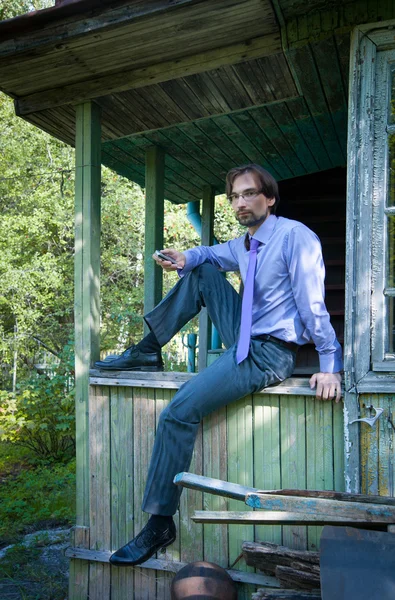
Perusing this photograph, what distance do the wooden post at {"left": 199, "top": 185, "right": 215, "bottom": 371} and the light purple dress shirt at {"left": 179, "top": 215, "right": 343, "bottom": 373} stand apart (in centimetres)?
291

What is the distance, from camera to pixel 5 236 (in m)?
13.5

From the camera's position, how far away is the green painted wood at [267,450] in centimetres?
309

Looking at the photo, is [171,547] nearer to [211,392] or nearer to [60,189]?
[211,392]

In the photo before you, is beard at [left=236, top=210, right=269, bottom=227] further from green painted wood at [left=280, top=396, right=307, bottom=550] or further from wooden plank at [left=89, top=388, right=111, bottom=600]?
wooden plank at [left=89, top=388, right=111, bottom=600]

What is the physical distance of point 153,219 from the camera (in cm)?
491

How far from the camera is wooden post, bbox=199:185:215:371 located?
611 cm

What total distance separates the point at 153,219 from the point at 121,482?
2.30m

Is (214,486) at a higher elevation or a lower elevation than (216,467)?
higher

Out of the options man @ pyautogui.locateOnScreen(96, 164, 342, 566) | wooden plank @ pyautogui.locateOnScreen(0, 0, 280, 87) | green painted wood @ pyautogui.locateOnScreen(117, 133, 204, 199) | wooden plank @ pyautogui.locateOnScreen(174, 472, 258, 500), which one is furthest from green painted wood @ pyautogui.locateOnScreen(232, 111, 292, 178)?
wooden plank @ pyautogui.locateOnScreen(174, 472, 258, 500)

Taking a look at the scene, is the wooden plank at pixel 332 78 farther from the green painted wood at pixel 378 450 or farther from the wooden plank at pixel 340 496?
the wooden plank at pixel 340 496

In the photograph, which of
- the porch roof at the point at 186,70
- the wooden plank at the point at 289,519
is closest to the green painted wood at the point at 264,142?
the porch roof at the point at 186,70

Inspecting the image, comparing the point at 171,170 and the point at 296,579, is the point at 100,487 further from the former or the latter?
the point at 171,170

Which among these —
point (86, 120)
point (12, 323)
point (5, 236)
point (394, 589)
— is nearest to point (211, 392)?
point (394, 589)

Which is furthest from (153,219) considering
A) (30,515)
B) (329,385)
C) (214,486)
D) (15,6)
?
(15,6)
